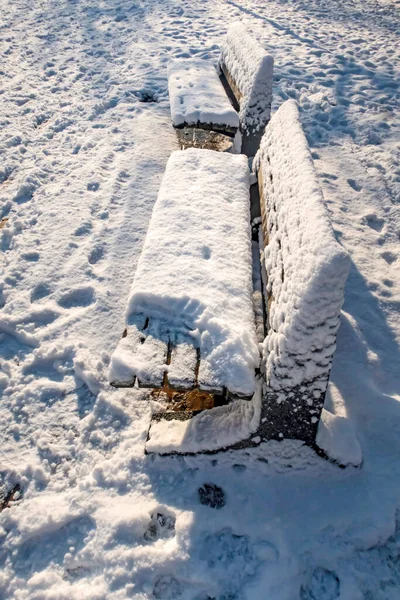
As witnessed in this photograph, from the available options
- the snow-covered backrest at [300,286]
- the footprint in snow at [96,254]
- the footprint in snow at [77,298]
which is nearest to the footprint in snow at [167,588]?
the snow-covered backrest at [300,286]

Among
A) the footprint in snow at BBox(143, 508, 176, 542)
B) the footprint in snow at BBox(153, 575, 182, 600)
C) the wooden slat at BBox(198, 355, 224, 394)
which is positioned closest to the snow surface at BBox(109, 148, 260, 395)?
the wooden slat at BBox(198, 355, 224, 394)

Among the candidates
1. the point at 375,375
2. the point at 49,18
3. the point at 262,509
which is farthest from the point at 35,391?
the point at 49,18

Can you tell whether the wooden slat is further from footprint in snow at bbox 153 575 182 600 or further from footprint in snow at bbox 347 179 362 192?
footprint in snow at bbox 347 179 362 192

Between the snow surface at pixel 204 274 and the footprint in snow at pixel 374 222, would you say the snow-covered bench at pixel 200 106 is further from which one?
the footprint in snow at pixel 374 222

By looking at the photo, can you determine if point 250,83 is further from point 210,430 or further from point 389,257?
point 210,430

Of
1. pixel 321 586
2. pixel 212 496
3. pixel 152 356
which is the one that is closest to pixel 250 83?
pixel 152 356

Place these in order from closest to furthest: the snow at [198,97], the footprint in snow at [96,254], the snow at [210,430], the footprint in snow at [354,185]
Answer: the snow at [210,430] → the footprint in snow at [96,254] → the snow at [198,97] → the footprint in snow at [354,185]
